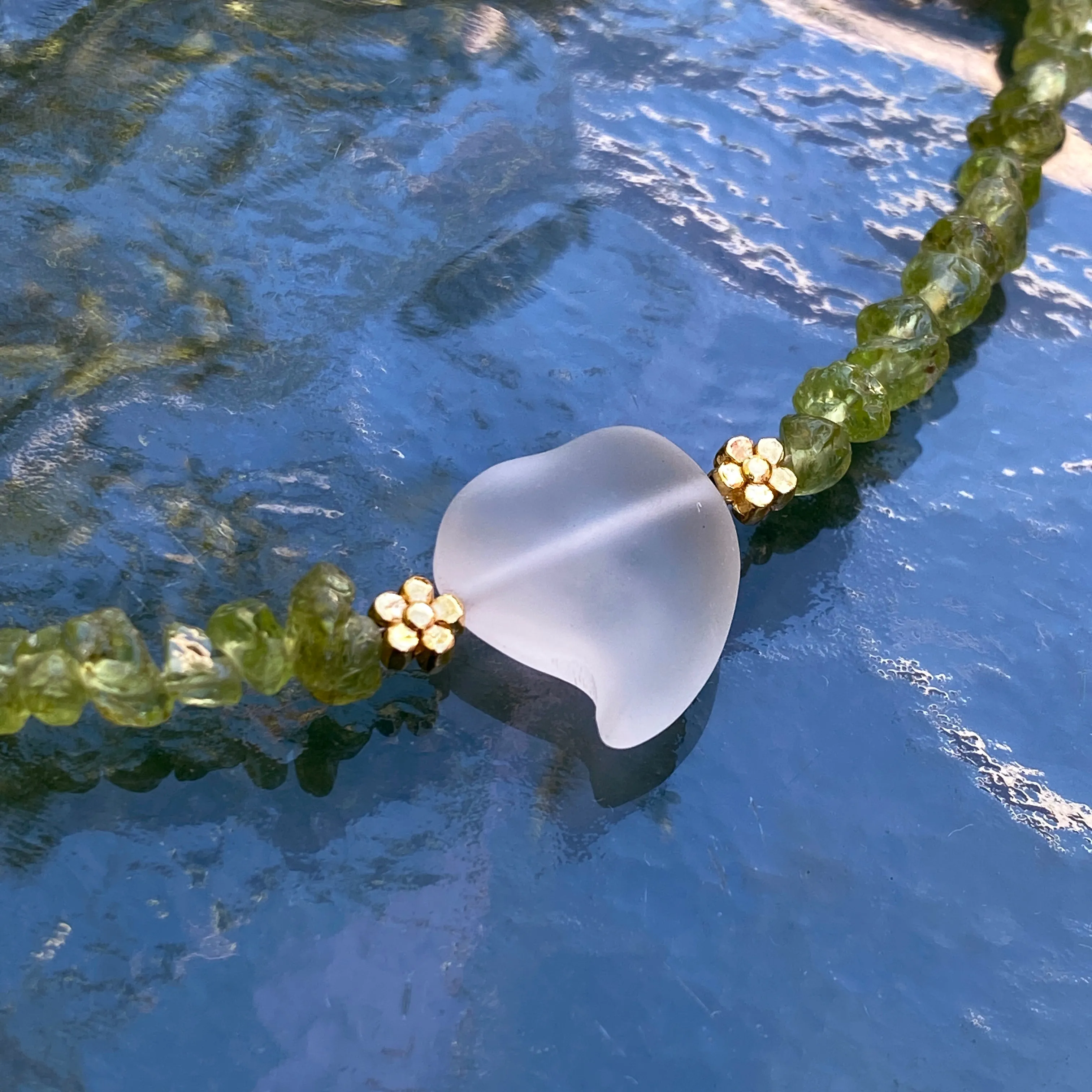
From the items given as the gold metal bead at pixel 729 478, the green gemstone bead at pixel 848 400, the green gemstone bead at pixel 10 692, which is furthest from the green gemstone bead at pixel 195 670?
the green gemstone bead at pixel 848 400

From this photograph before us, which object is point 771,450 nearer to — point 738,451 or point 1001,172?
point 738,451

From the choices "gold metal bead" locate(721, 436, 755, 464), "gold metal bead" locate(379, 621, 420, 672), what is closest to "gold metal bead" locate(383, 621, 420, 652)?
"gold metal bead" locate(379, 621, 420, 672)

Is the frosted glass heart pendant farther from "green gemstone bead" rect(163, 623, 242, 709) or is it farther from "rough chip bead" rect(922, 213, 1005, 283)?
"rough chip bead" rect(922, 213, 1005, 283)

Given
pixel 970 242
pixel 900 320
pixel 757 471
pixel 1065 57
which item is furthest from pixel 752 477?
pixel 1065 57

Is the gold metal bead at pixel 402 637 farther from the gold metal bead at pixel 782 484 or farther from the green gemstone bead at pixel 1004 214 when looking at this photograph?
the green gemstone bead at pixel 1004 214

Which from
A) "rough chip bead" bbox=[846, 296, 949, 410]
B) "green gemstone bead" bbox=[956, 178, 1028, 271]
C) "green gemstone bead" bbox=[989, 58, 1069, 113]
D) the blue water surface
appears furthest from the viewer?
"green gemstone bead" bbox=[989, 58, 1069, 113]

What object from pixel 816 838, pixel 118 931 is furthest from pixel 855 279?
pixel 118 931
